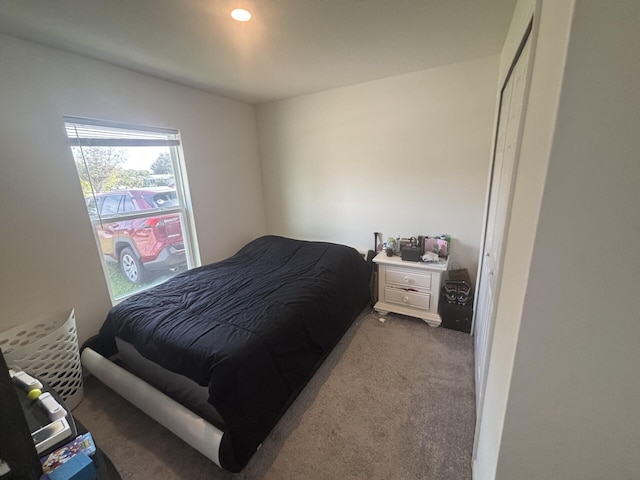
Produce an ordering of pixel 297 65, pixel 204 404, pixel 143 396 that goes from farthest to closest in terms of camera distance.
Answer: pixel 297 65 → pixel 143 396 → pixel 204 404

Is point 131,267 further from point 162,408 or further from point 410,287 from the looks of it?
point 410,287

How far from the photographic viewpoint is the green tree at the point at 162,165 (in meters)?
2.38

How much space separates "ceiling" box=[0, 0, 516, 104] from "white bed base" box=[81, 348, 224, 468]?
6.74 feet

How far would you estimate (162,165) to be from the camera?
2434 millimetres

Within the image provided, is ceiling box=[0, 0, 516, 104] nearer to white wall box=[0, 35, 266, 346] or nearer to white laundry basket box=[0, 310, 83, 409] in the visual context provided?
white wall box=[0, 35, 266, 346]

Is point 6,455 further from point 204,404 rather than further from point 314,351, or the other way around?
point 314,351

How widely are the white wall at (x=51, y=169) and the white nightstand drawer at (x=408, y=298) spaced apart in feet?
8.11

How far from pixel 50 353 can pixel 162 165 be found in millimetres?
1669

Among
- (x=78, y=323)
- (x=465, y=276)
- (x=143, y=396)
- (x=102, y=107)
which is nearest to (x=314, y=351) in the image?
(x=143, y=396)

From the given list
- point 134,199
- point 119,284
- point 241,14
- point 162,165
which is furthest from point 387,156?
point 119,284

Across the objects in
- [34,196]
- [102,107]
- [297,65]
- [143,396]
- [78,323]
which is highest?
[297,65]

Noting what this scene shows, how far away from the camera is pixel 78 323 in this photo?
1.91 metres

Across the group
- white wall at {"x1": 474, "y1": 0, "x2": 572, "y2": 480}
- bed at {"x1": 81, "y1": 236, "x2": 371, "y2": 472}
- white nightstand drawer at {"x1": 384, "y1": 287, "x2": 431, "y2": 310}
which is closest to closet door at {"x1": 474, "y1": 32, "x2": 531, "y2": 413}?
white wall at {"x1": 474, "y1": 0, "x2": 572, "y2": 480}

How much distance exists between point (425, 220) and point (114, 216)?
282 centimetres
